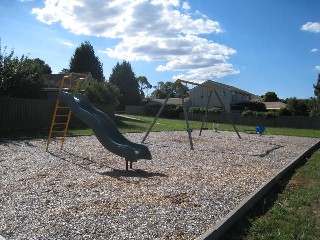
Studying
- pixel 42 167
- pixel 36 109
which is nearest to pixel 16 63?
pixel 36 109

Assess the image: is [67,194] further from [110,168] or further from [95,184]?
[110,168]

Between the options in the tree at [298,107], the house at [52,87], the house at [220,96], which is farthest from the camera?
the house at [220,96]

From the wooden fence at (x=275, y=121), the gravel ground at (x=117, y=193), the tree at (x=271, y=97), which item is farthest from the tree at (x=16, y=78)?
the tree at (x=271, y=97)

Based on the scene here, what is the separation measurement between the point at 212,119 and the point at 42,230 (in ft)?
163

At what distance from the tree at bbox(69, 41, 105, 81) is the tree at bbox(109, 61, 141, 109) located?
382 cm

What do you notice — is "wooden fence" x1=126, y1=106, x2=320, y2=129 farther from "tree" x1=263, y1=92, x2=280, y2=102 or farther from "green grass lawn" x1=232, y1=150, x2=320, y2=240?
"tree" x1=263, y1=92, x2=280, y2=102

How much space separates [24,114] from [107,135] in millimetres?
14168

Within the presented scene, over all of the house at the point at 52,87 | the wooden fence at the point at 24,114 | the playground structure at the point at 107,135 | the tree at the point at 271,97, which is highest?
the tree at the point at 271,97

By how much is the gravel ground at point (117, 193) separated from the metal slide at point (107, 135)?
0.47 m

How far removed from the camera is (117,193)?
677 centimetres

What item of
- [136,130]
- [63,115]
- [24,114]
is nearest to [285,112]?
[136,130]

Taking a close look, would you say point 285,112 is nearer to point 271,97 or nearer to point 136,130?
point 136,130

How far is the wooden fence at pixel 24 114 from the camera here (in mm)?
20953

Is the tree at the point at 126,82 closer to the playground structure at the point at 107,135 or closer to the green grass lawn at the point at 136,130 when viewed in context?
the green grass lawn at the point at 136,130
